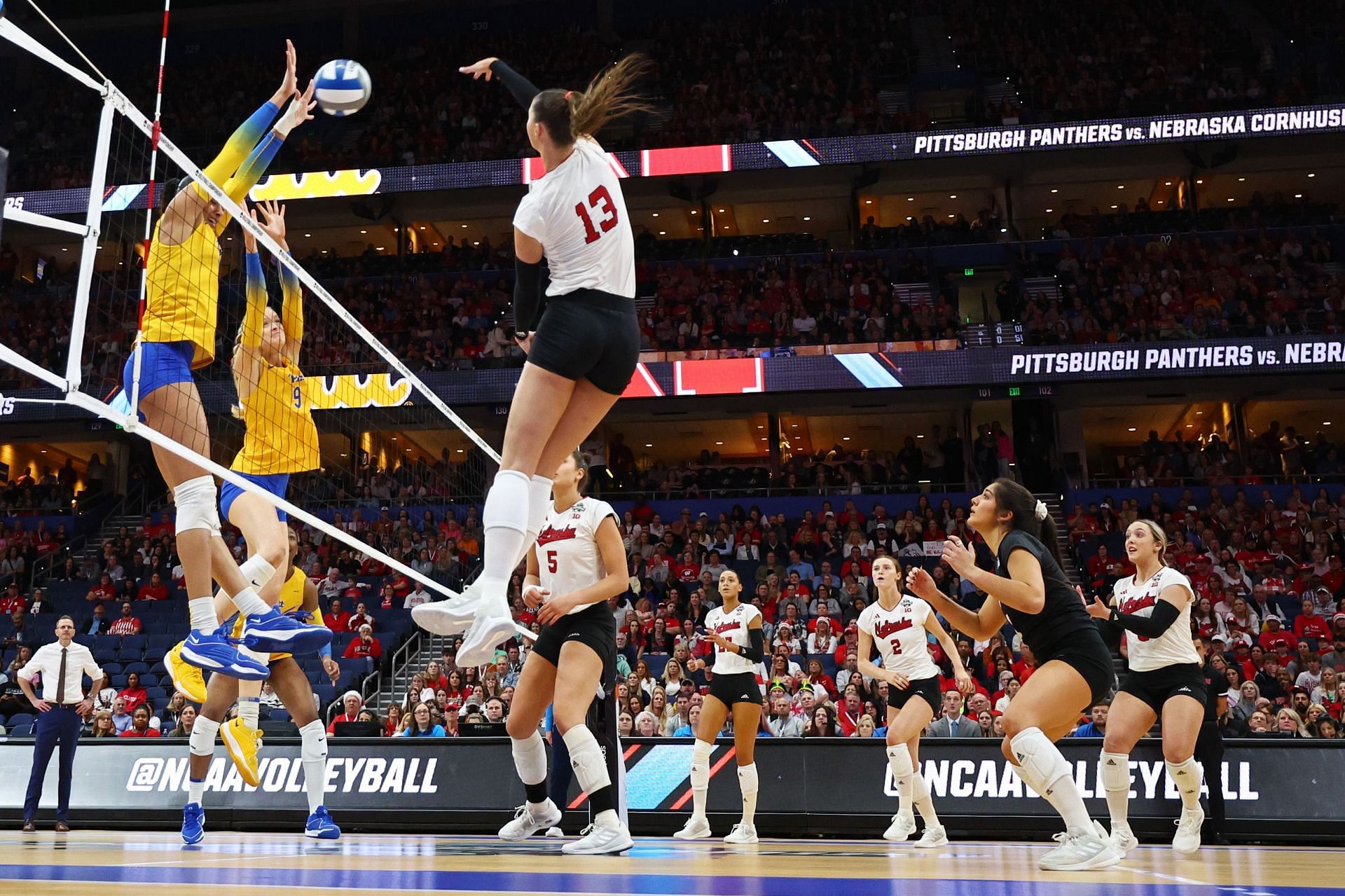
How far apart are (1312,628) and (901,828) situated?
10404 millimetres

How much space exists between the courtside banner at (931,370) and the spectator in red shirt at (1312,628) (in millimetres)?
6478

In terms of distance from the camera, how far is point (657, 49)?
96.4ft

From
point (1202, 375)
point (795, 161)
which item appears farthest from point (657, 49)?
point (1202, 375)

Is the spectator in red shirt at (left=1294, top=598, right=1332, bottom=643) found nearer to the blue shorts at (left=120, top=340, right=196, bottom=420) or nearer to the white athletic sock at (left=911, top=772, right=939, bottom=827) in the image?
the white athletic sock at (left=911, top=772, right=939, bottom=827)

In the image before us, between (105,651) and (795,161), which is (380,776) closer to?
(105,651)

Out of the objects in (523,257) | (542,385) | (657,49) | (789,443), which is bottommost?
(542,385)

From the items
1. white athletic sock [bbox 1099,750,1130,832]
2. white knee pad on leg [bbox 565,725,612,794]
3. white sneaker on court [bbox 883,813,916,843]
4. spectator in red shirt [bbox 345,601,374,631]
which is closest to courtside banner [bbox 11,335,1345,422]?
spectator in red shirt [bbox 345,601,374,631]

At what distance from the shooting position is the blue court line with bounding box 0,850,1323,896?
3.68 metres

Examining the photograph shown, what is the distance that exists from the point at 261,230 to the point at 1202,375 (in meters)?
20.3

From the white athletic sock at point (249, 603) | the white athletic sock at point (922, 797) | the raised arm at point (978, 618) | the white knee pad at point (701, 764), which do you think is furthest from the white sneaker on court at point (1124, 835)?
the white athletic sock at point (249, 603)

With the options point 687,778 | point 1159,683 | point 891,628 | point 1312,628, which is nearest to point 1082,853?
point 1159,683

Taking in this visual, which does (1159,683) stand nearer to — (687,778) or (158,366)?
(687,778)

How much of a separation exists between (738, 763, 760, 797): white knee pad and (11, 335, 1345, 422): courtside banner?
13.5 meters

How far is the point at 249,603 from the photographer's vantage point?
598 cm
